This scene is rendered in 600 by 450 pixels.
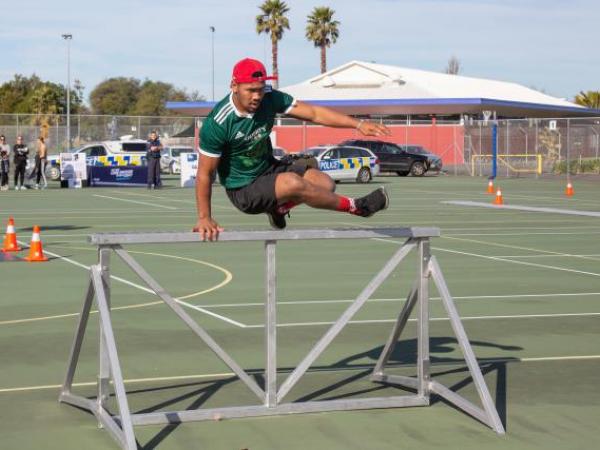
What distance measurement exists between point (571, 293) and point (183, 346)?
235 inches

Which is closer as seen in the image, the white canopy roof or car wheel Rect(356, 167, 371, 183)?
car wheel Rect(356, 167, 371, 183)

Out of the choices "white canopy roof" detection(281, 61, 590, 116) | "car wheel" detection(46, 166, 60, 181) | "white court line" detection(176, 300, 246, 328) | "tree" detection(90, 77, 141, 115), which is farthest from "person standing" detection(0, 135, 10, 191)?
"tree" detection(90, 77, 141, 115)

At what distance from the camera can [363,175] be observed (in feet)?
157

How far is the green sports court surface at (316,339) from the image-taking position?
25.5 ft

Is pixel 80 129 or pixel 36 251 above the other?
pixel 80 129

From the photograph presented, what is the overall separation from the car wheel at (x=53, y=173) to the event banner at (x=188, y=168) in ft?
25.3

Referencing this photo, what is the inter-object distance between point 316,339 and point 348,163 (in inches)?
1424

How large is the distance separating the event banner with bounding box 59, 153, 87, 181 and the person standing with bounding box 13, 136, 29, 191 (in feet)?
5.45

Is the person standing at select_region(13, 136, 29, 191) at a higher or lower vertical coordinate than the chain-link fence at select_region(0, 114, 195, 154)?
lower

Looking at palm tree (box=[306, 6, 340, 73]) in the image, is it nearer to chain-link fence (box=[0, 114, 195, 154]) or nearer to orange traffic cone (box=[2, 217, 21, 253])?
chain-link fence (box=[0, 114, 195, 154])

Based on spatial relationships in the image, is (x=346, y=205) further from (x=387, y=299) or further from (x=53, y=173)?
(x=53, y=173)

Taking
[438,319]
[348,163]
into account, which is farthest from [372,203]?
[348,163]

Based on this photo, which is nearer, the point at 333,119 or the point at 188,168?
the point at 333,119

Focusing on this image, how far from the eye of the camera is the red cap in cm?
815
